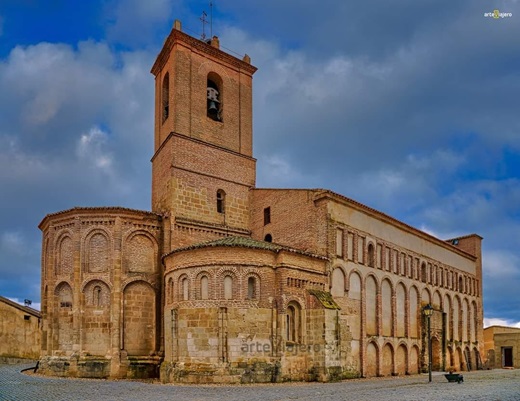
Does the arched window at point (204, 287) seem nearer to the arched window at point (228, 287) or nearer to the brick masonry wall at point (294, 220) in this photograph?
the arched window at point (228, 287)

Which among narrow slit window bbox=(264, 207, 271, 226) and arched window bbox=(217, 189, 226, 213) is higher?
arched window bbox=(217, 189, 226, 213)

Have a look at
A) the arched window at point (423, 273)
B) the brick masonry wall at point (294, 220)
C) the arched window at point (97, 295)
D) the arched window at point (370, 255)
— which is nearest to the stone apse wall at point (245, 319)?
the brick masonry wall at point (294, 220)

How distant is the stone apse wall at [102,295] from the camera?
1180 inches

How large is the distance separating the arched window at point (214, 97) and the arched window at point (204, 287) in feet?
45.2

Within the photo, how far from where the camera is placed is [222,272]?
26500 mm

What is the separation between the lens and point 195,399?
18.6 meters

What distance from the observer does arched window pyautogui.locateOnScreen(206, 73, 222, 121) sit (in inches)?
1458

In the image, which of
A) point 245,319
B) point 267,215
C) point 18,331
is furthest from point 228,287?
point 18,331

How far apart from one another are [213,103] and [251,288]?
14.8 metres

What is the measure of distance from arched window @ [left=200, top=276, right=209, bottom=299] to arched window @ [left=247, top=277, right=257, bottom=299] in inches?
75.4

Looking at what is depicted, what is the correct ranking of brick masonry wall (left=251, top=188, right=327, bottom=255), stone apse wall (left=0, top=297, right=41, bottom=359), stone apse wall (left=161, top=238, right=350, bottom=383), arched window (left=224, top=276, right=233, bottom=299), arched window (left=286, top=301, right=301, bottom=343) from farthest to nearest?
stone apse wall (left=0, top=297, right=41, bottom=359) < brick masonry wall (left=251, top=188, right=327, bottom=255) < arched window (left=286, top=301, right=301, bottom=343) < arched window (left=224, top=276, right=233, bottom=299) < stone apse wall (left=161, top=238, right=350, bottom=383)

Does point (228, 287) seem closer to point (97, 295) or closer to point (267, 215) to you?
point (97, 295)
